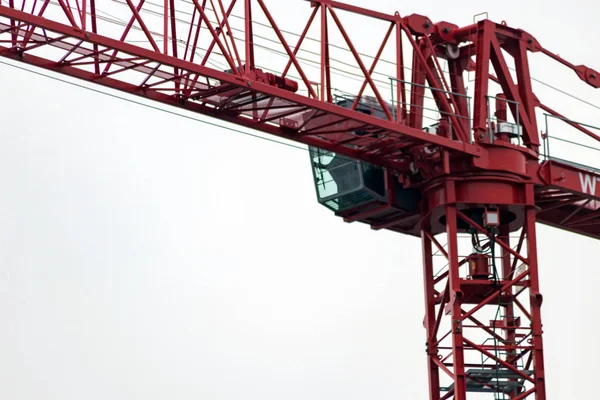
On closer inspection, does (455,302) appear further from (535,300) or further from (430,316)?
(535,300)

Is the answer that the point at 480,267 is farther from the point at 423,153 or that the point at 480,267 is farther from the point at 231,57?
the point at 231,57

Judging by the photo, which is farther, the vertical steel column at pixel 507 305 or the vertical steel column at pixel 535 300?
the vertical steel column at pixel 507 305

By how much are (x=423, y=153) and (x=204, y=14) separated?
9982 millimetres

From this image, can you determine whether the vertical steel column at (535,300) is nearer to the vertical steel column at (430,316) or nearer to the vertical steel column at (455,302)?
the vertical steel column at (455,302)

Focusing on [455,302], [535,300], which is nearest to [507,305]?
[535,300]

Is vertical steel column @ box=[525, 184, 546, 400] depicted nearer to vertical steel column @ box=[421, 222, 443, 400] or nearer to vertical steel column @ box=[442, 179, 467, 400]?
vertical steel column @ box=[442, 179, 467, 400]

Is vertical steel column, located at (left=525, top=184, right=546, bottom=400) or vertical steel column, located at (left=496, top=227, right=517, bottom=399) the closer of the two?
vertical steel column, located at (left=525, top=184, right=546, bottom=400)

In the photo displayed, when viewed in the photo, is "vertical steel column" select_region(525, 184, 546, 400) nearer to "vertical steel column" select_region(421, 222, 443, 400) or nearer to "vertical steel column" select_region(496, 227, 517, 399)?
"vertical steel column" select_region(496, 227, 517, 399)

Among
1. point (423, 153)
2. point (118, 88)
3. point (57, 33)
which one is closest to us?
point (57, 33)

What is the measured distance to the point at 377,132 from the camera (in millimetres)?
58531

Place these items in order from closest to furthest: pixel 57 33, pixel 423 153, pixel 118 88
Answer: pixel 57 33 → pixel 118 88 → pixel 423 153

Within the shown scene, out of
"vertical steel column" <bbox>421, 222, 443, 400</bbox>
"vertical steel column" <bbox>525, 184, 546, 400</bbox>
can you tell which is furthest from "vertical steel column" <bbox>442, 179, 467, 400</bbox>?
"vertical steel column" <bbox>525, 184, 546, 400</bbox>

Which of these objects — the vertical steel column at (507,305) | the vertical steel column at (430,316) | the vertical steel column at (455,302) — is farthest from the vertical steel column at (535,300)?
the vertical steel column at (430,316)

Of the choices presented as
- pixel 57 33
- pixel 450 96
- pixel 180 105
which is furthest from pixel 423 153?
pixel 57 33
